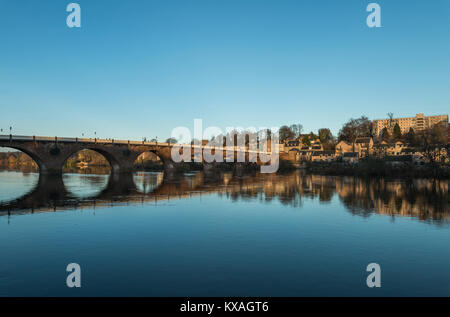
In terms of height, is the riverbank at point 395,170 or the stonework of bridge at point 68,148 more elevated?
the stonework of bridge at point 68,148

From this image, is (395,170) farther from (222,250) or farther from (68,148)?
(68,148)

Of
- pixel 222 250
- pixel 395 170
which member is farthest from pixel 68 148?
pixel 395 170

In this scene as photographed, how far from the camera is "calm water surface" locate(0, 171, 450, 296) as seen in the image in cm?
909

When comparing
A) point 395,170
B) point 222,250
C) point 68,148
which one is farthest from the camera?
point 68,148

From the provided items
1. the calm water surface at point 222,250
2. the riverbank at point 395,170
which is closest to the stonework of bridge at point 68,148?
the calm water surface at point 222,250

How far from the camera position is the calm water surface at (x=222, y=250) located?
909cm

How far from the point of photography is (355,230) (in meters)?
16.6

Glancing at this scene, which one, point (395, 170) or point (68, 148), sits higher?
point (68, 148)

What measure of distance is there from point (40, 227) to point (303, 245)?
47.3 feet

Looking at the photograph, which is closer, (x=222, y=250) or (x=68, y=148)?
(x=222, y=250)

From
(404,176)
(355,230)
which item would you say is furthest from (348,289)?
(404,176)

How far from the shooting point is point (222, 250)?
12688 mm

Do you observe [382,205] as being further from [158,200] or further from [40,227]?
[40,227]

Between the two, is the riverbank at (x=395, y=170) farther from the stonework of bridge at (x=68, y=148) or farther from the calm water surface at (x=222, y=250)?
the stonework of bridge at (x=68, y=148)
